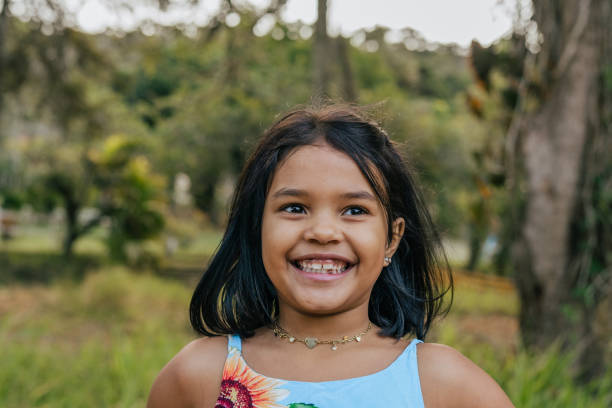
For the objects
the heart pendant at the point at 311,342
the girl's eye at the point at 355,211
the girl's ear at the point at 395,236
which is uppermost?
the girl's eye at the point at 355,211

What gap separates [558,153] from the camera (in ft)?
13.0

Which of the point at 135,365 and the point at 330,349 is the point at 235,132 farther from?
the point at 330,349

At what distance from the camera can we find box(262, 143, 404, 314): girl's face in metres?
1.42

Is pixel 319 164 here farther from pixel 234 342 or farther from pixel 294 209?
pixel 234 342

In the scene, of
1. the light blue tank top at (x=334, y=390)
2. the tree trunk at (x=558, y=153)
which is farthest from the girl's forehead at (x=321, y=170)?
the tree trunk at (x=558, y=153)

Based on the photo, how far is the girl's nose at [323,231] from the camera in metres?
1.39

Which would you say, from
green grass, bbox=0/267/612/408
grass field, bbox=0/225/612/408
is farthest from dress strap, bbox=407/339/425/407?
green grass, bbox=0/267/612/408

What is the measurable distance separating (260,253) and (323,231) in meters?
0.32

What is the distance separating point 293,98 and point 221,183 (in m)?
5.65

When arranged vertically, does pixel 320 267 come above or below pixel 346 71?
below

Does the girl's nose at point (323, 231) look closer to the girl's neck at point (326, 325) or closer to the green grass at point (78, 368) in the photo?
the girl's neck at point (326, 325)

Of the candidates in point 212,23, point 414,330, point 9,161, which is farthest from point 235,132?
point 414,330

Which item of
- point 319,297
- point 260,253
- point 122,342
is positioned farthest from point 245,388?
point 122,342

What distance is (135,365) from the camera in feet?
13.2
